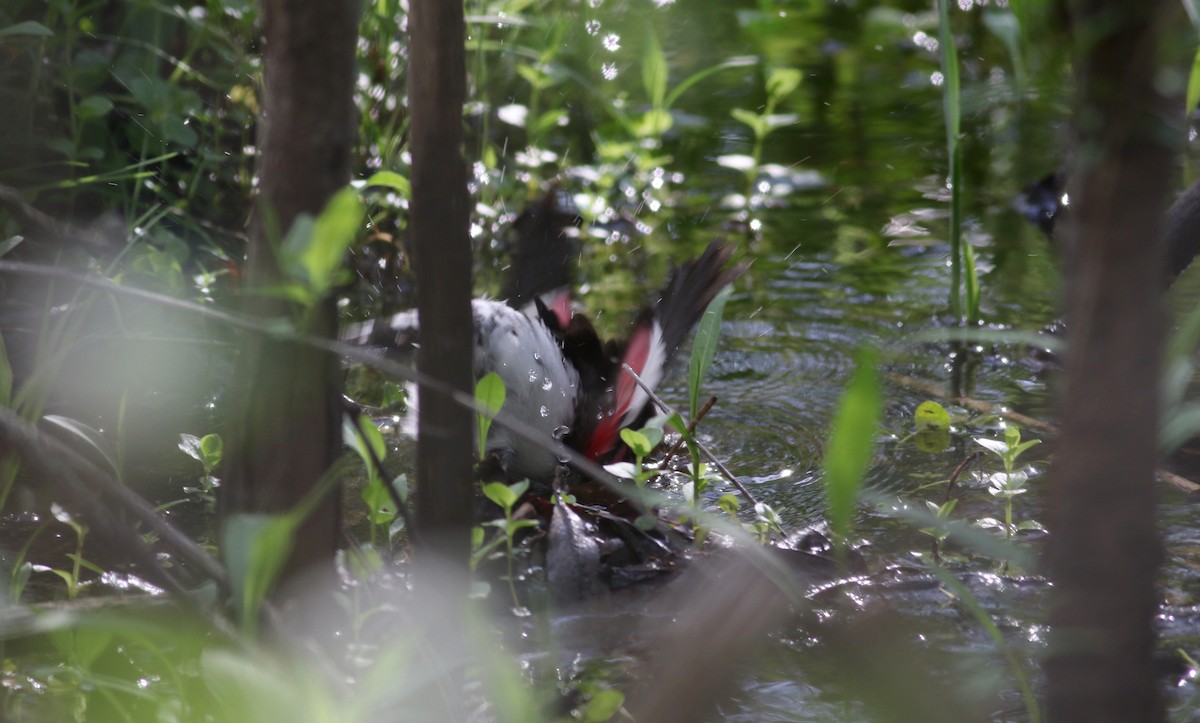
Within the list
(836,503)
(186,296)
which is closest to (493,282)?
(186,296)

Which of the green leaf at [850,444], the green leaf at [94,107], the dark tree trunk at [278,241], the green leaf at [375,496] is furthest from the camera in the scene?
the green leaf at [94,107]

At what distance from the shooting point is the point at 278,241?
107cm

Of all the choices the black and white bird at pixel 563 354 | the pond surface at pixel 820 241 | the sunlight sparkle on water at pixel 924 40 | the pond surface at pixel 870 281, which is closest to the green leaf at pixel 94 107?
the pond surface at pixel 820 241

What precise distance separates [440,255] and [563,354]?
3.19 feet

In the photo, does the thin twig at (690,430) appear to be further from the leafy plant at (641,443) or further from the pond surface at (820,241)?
the pond surface at (820,241)

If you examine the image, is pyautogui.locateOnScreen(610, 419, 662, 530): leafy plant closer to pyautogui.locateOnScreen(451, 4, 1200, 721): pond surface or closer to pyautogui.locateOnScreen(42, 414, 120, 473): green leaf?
pyautogui.locateOnScreen(451, 4, 1200, 721): pond surface

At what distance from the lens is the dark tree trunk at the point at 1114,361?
26.8 inches


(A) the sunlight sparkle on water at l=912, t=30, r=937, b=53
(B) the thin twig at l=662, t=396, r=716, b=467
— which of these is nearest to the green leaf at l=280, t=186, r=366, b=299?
(B) the thin twig at l=662, t=396, r=716, b=467

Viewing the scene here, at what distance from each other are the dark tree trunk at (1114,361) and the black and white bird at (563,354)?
1.25 meters

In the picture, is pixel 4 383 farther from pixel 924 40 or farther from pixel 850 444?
pixel 924 40

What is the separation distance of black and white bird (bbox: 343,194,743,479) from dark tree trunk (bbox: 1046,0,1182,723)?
1.25 metres


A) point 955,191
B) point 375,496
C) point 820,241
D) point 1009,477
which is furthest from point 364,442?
point 820,241

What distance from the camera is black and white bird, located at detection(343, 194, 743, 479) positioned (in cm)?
196

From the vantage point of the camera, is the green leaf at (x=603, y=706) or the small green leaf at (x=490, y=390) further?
the small green leaf at (x=490, y=390)
